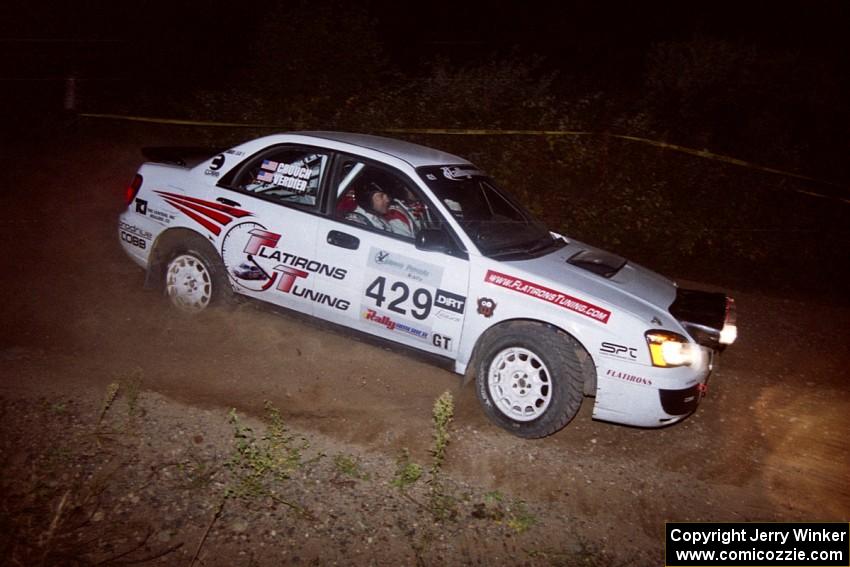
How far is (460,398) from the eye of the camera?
5469 millimetres

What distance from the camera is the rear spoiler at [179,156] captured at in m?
6.16

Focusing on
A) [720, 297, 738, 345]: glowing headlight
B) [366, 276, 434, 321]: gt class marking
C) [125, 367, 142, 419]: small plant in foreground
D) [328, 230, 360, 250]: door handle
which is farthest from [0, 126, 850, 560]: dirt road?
[720, 297, 738, 345]: glowing headlight

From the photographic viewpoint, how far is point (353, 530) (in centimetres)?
376

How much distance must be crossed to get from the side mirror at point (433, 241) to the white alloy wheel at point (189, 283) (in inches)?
77.1

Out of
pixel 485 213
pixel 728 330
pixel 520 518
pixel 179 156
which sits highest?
pixel 179 156

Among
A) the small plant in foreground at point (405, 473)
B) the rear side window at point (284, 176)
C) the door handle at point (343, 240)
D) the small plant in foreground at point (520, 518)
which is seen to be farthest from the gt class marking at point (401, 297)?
the small plant in foreground at point (520, 518)

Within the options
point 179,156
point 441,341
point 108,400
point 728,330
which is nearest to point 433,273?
point 441,341

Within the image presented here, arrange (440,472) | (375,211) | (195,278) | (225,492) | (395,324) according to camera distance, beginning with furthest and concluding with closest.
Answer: (195,278)
(375,211)
(395,324)
(440,472)
(225,492)

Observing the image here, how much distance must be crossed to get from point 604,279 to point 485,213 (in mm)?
1066

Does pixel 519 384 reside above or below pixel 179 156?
below

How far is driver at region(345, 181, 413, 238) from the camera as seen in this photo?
17.4ft

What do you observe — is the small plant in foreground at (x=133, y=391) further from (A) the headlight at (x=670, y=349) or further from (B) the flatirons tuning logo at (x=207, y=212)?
(A) the headlight at (x=670, y=349)

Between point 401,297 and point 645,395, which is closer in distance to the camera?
point 645,395

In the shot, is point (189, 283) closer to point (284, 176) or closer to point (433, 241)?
point (284, 176)
